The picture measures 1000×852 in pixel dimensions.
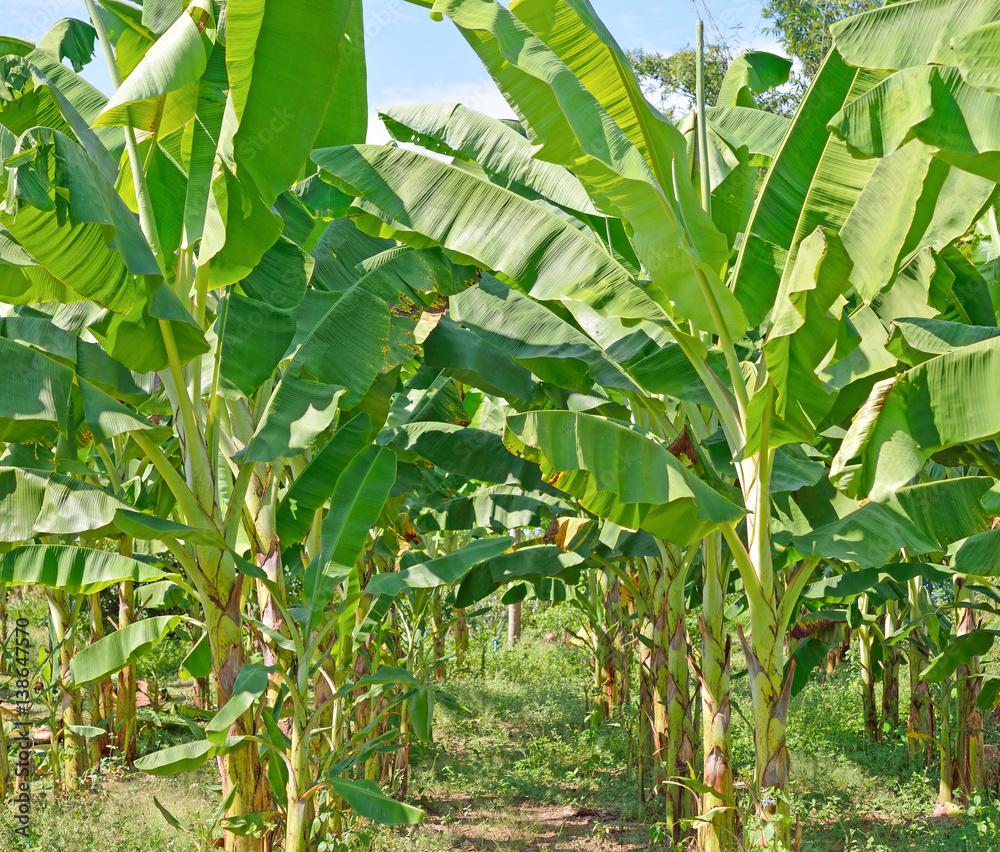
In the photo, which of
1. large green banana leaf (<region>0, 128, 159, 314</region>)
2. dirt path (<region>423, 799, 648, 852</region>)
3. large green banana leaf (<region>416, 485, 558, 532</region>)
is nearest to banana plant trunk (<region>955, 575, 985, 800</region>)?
dirt path (<region>423, 799, 648, 852</region>)

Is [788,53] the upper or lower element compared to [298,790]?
upper

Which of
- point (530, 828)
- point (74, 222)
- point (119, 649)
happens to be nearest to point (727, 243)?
point (74, 222)

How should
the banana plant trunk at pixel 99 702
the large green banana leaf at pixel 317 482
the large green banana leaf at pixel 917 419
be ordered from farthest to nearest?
the banana plant trunk at pixel 99 702 < the large green banana leaf at pixel 317 482 < the large green banana leaf at pixel 917 419

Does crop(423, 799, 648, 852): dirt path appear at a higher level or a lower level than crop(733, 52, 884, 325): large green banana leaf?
lower

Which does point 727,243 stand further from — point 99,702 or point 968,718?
point 99,702

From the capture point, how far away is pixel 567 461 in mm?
3281

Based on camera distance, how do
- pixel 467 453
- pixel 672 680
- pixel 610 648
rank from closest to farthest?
pixel 467 453
pixel 672 680
pixel 610 648

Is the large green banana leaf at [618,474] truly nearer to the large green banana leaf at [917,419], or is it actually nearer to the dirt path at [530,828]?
the large green banana leaf at [917,419]

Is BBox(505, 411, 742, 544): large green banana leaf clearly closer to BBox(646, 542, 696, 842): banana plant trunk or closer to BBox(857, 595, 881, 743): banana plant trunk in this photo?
BBox(646, 542, 696, 842): banana plant trunk

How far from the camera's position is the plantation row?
10.3 feet

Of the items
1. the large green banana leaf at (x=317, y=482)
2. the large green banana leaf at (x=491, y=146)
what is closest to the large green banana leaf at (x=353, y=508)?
the large green banana leaf at (x=317, y=482)

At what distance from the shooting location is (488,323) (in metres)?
4.97

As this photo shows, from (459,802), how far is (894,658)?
4.79m

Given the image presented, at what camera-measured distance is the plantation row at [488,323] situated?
3146 millimetres
